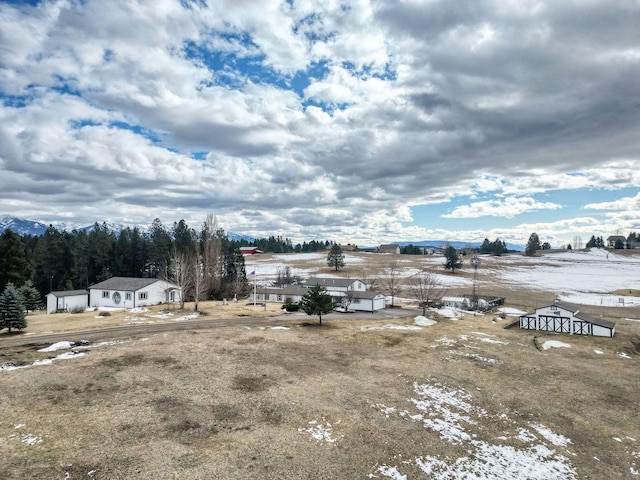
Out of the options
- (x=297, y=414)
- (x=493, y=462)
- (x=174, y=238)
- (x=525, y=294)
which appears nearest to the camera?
(x=493, y=462)

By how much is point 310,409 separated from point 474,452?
28.1 ft

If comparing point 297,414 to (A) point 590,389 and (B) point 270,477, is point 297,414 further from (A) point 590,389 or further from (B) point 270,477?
(A) point 590,389

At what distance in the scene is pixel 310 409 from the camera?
19922 millimetres

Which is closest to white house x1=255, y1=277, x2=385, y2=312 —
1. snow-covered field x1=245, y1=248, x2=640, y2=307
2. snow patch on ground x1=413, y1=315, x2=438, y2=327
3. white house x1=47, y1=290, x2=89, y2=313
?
snow patch on ground x1=413, y1=315, x2=438, y2=327

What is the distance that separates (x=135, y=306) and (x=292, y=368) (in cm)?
4114

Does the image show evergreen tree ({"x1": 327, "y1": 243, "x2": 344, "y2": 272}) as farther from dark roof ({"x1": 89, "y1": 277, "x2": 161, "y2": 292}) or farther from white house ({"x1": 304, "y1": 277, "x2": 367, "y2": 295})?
dark roof ({"x1": 89, "y1": 277, "x2": 161, "y2": 292})

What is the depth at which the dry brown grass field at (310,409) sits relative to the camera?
48.6 ft

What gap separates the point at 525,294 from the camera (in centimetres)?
7981

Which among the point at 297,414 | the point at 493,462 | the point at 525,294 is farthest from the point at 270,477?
the point at 525,294

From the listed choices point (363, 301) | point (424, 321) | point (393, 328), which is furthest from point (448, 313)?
point (393, 328)

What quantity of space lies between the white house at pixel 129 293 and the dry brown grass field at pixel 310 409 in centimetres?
2185

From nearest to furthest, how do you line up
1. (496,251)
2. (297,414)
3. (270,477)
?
(270,477) → (297,414) → (496,251)

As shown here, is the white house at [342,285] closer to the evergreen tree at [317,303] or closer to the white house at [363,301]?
the white house at [363,301]

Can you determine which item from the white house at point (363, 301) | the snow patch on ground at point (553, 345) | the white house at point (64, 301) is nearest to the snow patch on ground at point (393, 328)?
the white house at point (363, 301)
